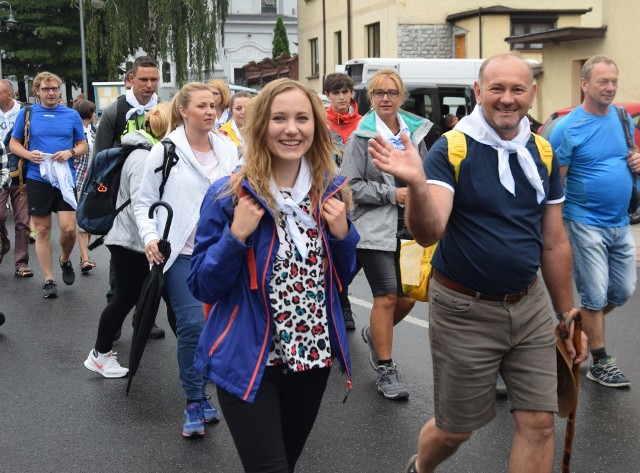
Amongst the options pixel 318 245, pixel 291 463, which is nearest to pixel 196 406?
pixel 291 463

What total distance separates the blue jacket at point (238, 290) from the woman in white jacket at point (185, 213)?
167 centimetres

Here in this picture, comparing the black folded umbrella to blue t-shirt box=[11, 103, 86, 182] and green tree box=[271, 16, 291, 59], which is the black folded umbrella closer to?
blue t-shirt box=[11, 103, 86, 182]

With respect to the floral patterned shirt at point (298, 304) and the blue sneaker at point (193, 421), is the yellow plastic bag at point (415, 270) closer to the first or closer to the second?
the blue sneaker at point (193, 421)

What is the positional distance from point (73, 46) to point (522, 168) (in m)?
46.7

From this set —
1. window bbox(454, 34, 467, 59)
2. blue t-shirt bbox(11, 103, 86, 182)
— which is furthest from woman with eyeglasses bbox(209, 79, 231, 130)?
window bbox(454, 34, 467, 59)

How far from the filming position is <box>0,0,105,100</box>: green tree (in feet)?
154

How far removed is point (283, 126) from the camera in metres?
3.38

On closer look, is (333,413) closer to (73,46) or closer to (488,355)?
(488,355)

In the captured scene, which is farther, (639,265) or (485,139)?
(639,265)

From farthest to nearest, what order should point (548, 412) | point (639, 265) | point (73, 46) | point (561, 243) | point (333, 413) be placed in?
point (73, 46), point (639, 265), point (333, 413), point (561, 243), point (548, 412)

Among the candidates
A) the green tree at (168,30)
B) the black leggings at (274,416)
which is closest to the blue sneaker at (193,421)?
the black leggings at (274,416)

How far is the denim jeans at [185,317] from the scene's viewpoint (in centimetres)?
510

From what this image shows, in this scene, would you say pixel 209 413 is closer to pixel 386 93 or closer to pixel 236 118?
pixel 386 93

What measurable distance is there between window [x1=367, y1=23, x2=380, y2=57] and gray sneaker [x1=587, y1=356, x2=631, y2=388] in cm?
2949
